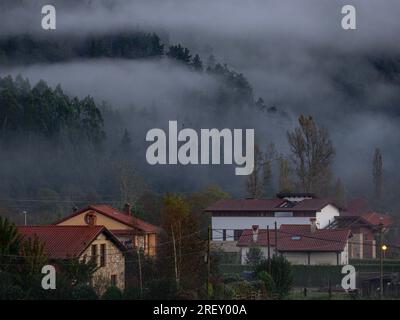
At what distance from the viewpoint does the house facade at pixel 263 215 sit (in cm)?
3177

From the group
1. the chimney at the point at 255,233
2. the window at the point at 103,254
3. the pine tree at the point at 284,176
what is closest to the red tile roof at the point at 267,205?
the chimney at the point at 255,233

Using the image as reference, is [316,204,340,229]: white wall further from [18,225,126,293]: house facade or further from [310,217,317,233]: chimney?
[18,225,126,293]: house facade

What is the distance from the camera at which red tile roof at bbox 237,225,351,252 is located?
27.5 m

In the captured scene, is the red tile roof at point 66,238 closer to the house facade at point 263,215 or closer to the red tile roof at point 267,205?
the house facade at point 263,215

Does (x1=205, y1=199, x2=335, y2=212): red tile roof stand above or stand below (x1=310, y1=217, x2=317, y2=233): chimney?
above

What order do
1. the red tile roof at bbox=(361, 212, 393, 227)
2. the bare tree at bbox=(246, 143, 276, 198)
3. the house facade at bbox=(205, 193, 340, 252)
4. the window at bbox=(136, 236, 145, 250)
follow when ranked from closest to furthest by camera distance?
the window at bbox=(136, 236, 145, 250)
the house facade at bbox=(205, 193, 340, 252)
the red tile roof at bbox=(361, 212, 393, 227)
the bare tree at bbox=(246, 143, 276, 198)

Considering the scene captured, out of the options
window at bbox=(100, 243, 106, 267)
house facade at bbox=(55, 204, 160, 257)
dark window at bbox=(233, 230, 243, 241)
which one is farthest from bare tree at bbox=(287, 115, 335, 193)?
window at bbox=(100, 243, 106, 267)

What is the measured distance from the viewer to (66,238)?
2175cm

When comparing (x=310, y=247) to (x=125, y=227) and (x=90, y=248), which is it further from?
(x=90, y=248)

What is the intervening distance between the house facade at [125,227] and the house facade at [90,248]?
0.79 m

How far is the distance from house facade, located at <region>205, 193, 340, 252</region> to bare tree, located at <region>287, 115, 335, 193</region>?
2583mm

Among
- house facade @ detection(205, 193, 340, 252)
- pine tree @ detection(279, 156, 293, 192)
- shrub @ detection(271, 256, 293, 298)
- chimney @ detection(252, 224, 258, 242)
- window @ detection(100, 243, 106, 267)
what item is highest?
pine tree @ detection(279, 156, 293, 192)

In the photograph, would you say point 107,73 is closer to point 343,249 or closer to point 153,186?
point 153,186
